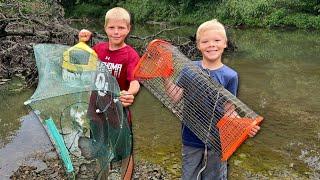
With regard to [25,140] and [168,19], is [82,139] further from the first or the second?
[168,19]

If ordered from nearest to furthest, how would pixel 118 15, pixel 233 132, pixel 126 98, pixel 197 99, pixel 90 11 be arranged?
pixel 233 132 → pixel 197 99 → pixel 126 98 → pixel 118 15 → pixel 90 11

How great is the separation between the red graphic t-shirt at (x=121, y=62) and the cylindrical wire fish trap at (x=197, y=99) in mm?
171

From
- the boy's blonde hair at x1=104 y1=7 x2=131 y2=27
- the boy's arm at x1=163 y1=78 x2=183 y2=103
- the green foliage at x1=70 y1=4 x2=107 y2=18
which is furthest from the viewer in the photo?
the green foliage at x1=70 y1=4 x2=107 y2=18

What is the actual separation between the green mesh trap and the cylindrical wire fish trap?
305mm

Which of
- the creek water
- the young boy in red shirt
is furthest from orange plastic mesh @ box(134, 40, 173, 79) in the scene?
the creek water

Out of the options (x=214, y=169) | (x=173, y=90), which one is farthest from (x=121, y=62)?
(x=214, y=169)

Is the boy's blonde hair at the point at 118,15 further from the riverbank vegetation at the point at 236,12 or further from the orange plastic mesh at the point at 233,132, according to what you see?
the riverbank vegetation at the point at 236,12

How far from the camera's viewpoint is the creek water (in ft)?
17.9

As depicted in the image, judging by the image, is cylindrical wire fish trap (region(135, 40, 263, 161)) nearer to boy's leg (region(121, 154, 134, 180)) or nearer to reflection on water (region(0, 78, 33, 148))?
boy's leg (region(121, 154, 134, 180))

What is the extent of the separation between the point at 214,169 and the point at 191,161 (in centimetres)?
18

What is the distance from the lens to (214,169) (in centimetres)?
352

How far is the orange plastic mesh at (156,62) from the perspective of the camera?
11.5 feet

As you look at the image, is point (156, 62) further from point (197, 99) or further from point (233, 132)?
point (233, 132)

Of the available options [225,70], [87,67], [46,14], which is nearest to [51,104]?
[87,67]
